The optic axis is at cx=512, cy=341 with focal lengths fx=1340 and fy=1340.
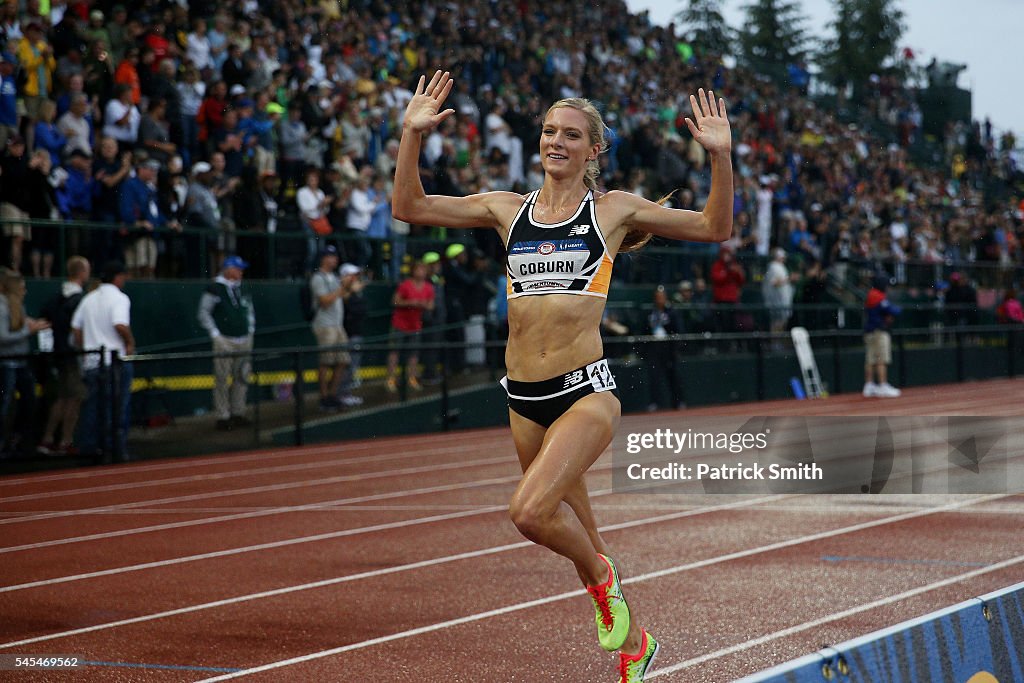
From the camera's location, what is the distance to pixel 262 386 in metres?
15.6

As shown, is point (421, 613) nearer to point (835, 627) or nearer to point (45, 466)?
point (835, 627)

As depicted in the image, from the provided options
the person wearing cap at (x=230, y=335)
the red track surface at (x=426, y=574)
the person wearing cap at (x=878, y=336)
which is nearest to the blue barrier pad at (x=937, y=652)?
the red track surface at (x=426, y=574)

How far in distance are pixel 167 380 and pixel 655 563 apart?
7759 millimetres

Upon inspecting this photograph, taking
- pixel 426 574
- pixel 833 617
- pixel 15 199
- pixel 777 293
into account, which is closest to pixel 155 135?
pixel 15 199

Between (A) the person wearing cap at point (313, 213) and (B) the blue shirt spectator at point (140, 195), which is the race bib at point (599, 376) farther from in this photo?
(A) the person wearing cap at point (313, 213)

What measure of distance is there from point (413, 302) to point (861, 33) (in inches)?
2483

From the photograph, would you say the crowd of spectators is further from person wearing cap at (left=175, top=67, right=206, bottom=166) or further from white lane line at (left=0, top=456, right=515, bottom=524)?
white lane line at (left=0, top=456, right=515, bottom=524)

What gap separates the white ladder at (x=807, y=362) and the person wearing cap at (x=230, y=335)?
428 inches

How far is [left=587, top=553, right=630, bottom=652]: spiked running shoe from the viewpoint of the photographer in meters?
5.02

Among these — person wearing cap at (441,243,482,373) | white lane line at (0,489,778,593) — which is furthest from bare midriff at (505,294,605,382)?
person wearing cap at (441,243,482,373)

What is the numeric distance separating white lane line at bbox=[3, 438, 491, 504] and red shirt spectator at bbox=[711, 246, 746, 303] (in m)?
8.31

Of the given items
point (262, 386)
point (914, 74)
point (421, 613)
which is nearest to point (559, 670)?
point (421, 613)

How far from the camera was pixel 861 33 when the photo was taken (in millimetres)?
75125

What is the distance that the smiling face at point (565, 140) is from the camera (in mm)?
5234
